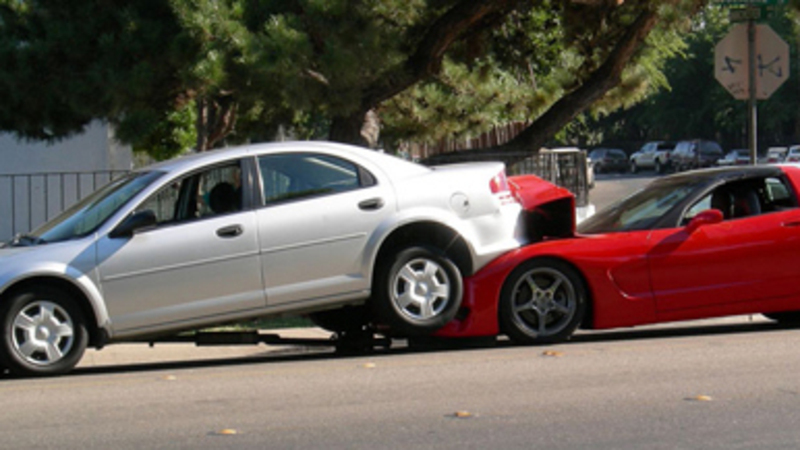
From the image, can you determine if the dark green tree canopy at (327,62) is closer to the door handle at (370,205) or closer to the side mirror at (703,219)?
the door handle at (370,205)

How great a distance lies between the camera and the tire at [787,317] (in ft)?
34.5

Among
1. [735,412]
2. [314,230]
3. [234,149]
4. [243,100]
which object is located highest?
[243,100]

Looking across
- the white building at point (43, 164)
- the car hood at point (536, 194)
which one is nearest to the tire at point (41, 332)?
the car hood at point (536, 194)

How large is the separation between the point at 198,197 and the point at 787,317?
200 inches

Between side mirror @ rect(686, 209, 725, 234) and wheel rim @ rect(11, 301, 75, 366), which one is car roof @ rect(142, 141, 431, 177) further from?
side mirror @ rect(686, 209, 725, 234)

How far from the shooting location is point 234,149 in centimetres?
934

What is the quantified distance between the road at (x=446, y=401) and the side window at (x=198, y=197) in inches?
45.8

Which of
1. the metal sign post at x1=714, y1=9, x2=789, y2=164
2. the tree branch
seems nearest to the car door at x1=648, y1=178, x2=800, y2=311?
the metal sign post at x1=714, y1=9, x2=789, y2=164

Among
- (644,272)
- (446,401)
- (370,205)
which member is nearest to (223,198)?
(370,205)

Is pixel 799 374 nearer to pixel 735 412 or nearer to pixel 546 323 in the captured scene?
pixel 735 412

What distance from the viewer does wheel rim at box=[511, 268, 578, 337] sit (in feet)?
31.1

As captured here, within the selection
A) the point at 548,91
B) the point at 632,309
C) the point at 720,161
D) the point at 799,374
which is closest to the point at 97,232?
the point at 632,309

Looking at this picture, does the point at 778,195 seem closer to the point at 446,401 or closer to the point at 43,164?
the point at 446,401

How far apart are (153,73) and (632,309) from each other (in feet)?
20.6
